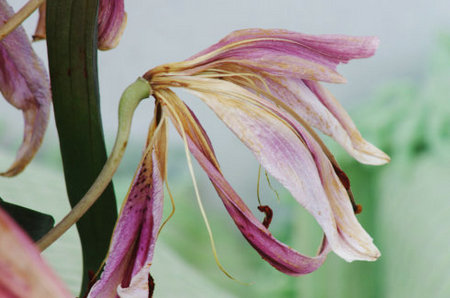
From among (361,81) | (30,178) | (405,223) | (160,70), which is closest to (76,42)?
(160,70)

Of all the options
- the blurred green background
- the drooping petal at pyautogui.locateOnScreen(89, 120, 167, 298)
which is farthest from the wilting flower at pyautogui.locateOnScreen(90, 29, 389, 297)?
the blurred green background

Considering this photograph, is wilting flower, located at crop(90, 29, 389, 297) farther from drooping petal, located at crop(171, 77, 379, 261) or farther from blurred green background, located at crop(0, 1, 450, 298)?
blurred green background, located at crop(0, 1, 450, 298)

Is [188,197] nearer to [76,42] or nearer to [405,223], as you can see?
[405,223]

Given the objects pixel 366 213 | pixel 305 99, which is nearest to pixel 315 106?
pixel 305 99

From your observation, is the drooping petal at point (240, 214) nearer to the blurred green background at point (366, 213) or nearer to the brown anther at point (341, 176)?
the brown anther at point (341, 176)

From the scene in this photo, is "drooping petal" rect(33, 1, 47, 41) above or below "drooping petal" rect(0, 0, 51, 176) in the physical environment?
above

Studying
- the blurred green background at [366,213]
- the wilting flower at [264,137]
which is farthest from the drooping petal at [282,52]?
the blurred green background at [366,213]

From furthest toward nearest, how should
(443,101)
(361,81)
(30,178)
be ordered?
(361,81), (443,101), (30,178)
